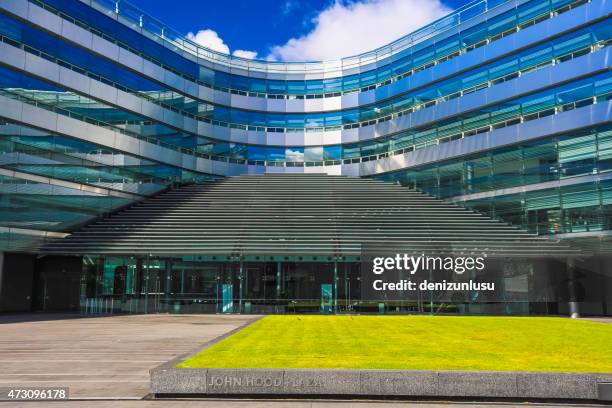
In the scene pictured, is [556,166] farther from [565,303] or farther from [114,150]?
[114,150]

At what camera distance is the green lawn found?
9.35 meters

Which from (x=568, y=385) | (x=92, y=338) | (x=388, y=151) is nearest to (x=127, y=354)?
(x=92, y=338)

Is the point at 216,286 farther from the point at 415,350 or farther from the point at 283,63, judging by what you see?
the point at 283,63

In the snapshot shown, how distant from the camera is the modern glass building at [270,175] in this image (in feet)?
92.4

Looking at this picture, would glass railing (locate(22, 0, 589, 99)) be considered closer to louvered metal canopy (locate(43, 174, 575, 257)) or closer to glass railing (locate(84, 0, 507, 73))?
glass railing (locate(84, 0, 507, 73))

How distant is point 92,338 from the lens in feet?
53.4

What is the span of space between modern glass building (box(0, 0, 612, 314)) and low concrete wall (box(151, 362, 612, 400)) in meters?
19.3

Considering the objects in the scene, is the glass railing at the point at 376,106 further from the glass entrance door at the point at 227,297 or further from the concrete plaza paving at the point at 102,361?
the concrete plaza paving at the point at 102,361

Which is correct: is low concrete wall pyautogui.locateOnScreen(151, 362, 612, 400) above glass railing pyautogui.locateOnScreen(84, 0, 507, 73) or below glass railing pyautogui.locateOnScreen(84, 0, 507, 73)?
below

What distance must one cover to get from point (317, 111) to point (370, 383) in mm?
37974

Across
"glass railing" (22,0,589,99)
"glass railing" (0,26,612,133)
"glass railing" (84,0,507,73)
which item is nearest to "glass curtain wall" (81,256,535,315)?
"glass railing" (0,26,612,133)

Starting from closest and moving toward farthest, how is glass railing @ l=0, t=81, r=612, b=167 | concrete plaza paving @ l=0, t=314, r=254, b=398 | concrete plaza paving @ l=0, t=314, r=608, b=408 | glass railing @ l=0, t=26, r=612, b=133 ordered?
concrete plaza paving @ l=0, t=314, r=608, b=408, concrete plaza paving @ l=0, t=314, r=254, b=398, glass railing @ l=0, t=81, r=612, b=167, glass railing @ l=0, t=26, r=612, b=133

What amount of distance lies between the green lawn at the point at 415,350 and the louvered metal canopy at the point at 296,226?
1207 centimetres

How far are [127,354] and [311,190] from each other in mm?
25912
